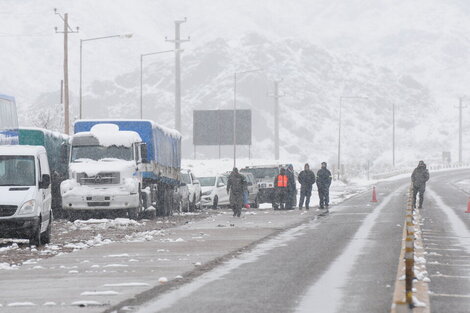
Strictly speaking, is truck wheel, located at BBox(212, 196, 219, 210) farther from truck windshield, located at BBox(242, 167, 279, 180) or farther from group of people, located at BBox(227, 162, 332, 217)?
group of people, located at BBox(227, 162, 332, 217)

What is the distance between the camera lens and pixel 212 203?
4988cm

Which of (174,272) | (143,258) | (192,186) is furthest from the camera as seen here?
(192,186)

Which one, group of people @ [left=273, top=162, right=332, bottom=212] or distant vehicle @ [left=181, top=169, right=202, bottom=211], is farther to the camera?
Result: distant vehicle @ [left=181, top=169, right=202, bottom=211]

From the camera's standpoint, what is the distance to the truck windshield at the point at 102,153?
3725 centimetres

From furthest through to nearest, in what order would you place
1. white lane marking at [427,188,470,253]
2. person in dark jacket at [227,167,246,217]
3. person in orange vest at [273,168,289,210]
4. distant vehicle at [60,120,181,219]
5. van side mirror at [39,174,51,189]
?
1. person in orange vest at [273,168,289,210]
2. person in dark jacket at [227,167,246,217]
3. distant vehicle at [60,120,181,219]
4. white lane marking at [427,188,470,253]
5. van side mirror at [39,174,51,189]

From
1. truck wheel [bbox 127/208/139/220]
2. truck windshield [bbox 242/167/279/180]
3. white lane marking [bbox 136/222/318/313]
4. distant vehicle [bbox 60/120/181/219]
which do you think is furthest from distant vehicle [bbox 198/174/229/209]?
white lane marking [bbox 136/222/318/313]

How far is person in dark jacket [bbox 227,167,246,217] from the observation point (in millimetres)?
39000

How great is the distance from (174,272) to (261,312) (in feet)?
18.1

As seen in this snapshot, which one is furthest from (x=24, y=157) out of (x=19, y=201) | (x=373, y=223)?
(x=373, y=223)

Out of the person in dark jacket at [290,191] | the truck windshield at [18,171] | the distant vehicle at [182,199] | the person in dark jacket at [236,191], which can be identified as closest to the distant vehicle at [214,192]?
the distant vehicle at [182,199]

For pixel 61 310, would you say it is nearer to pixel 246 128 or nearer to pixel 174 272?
pixel 174 272

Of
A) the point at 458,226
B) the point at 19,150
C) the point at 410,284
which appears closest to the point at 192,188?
the point at 458,226

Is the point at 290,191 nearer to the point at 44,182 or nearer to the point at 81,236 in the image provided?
the point at 81,236

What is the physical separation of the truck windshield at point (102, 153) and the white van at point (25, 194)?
10.7 metres
